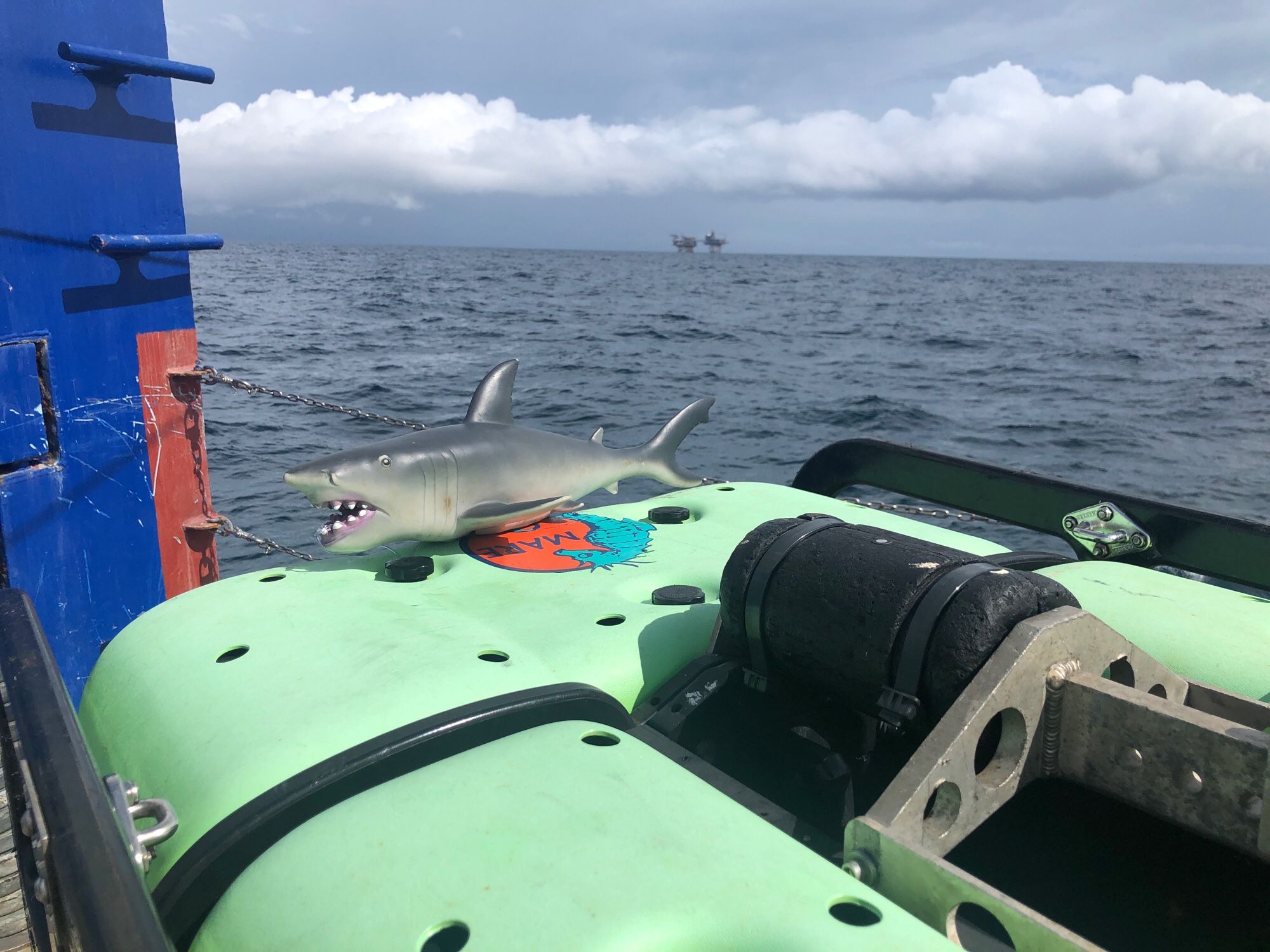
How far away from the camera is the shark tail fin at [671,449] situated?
3764 mm

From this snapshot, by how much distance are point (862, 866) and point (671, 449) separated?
2.43 meters

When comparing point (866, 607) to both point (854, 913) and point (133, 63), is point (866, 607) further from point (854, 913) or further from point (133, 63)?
point (133, 63)

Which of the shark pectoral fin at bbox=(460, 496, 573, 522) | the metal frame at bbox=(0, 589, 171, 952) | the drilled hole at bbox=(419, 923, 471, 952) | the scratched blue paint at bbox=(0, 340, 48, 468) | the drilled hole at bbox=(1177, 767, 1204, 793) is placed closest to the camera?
the metal frame at bbox=(0, 589, 171, 952)

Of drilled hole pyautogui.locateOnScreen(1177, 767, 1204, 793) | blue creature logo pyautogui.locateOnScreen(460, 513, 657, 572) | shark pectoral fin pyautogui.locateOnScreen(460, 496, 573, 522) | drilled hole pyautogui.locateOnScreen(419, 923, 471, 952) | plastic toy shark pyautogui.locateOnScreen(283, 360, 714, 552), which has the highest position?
plastic toy shark pyautogui.locateOnScreen(283, 360, 714, 552)

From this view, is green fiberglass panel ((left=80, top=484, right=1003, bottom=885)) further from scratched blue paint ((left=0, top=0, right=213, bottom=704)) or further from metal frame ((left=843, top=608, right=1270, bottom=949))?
scratched blue paint ((left=0, top=0, right=213, bottom=704))

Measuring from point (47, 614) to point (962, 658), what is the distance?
3.41 meters

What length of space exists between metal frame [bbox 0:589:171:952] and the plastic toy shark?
1.33m

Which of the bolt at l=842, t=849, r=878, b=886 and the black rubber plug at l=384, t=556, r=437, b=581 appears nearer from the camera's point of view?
the bolt at l=842, t=849, r=878, b=886

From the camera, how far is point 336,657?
2.14 metres

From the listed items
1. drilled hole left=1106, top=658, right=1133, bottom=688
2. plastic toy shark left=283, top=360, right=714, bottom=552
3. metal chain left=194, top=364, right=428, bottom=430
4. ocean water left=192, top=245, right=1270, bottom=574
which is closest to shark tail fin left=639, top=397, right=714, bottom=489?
plastic toy shark left=283, top=360, right=714, bottom=552

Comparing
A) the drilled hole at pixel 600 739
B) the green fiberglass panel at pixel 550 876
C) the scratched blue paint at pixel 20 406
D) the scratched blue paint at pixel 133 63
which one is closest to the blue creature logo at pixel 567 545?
the drilled hole at pixel 600 739

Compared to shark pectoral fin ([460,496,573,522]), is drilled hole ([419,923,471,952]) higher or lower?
lower

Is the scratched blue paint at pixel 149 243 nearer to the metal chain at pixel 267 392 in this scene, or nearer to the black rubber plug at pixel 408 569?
the metal chain at pixel 267 392

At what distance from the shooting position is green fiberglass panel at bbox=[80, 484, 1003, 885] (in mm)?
1814
